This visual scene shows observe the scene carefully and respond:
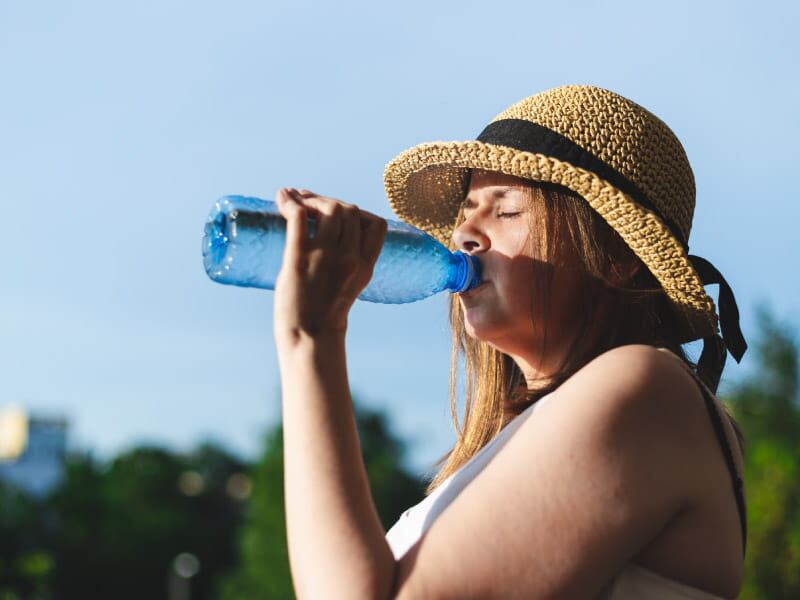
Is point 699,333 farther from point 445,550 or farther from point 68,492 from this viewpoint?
point 68,492

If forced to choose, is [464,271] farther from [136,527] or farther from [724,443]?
[136,527]

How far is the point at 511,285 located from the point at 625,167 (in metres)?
0.33

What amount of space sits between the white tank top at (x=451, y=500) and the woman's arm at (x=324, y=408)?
7.6 inches

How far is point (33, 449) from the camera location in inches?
2788

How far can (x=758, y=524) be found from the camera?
19.8 metres

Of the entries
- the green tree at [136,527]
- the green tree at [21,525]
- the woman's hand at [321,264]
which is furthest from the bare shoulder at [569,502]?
the green tree at [136,527]

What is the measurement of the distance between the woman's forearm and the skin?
44 centimetres

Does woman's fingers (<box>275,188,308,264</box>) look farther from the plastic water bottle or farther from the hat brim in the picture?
the hat brim

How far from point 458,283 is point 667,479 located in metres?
0.68

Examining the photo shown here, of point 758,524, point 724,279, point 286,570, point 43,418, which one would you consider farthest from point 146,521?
point 724,279

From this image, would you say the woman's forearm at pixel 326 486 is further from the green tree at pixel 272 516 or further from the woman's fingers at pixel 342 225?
the green tree at pixel 272 516

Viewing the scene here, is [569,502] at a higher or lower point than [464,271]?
lower

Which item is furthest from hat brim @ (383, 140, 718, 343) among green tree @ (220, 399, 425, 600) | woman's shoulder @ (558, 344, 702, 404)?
green tree @ (220, 399, 425, 600)

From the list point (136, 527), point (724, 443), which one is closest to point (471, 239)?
point (724, 443)
